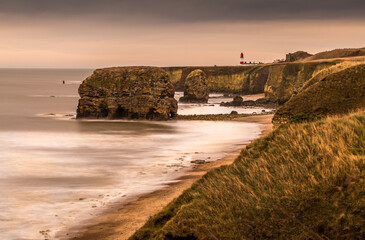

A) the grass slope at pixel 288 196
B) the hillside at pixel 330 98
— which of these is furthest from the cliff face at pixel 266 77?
the grass slope at pixel 288 196

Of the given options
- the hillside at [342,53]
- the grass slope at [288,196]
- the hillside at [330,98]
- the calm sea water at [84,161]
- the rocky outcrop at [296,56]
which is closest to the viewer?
the grass slope at [288,196]

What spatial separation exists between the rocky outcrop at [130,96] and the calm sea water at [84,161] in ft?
8.21

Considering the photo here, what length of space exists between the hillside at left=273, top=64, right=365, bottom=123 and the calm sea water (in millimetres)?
7095

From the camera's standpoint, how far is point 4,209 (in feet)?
60.9

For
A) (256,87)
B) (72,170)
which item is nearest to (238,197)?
(72,170)

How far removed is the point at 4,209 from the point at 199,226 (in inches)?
457

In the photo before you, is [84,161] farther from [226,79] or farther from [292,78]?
[226,79]

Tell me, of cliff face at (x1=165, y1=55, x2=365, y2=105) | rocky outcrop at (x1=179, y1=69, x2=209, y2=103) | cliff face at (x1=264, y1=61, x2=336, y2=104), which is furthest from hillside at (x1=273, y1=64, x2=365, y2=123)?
rocky outcrop at (x1=179, y1=69, x2=209, y2=103)

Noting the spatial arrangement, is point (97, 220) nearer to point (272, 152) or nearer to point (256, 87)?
point (272, 152)

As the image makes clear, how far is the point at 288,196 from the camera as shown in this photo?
32.2 feet

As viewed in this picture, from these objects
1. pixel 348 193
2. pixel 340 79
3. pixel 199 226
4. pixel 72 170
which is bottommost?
pixel 72 170

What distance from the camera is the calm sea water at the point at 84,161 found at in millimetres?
18016

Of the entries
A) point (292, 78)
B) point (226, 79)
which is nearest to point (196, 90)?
point (292, 78)

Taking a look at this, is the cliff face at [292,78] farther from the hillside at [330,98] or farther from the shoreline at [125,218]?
the shoreline at [125,218]
